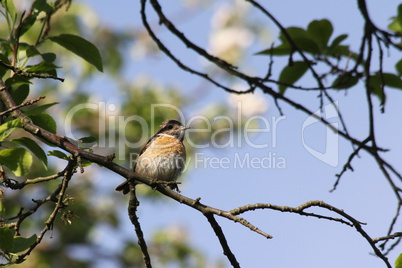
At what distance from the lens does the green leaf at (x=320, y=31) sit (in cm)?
402

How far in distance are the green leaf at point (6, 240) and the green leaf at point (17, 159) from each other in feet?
1.32

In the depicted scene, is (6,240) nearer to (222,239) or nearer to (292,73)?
(222,239)

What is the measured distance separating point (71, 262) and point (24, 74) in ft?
31.7

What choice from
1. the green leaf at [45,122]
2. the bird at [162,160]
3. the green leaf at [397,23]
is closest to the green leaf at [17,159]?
the green leaf at [45,122]

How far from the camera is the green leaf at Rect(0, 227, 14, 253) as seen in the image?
2914mm

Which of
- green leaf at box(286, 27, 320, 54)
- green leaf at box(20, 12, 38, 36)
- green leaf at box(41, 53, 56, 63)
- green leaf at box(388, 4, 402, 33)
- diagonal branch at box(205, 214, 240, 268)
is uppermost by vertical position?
green leaf at box(388, 4, 402, 33)

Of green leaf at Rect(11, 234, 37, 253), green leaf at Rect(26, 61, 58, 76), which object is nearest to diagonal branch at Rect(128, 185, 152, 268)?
green leaf at Rect(11, 234, 37, 253)

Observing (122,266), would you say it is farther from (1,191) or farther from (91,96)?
(1,191)

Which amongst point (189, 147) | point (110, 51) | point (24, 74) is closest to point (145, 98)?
point (189, 147)

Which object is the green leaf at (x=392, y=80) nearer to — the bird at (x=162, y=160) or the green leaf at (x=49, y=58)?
the green leaf at (x=49, y=58)

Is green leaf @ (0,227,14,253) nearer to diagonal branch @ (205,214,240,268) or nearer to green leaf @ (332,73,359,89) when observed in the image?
diagonal branch @ (205,214,240,268)

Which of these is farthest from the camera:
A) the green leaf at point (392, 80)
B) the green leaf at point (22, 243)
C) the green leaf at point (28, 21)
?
the green leaf at point (392, 80)

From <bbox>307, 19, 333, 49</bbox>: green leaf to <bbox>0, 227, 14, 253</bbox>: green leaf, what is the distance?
99.0 inches

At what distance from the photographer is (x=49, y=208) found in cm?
1149
